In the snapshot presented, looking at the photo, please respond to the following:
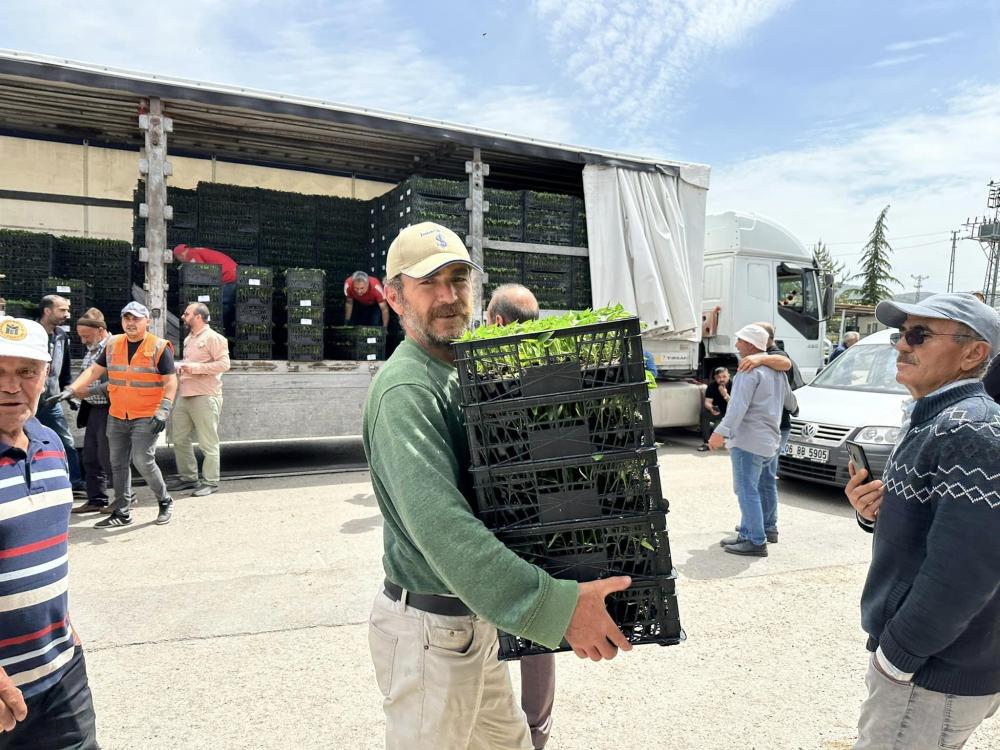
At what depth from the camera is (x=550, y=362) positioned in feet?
5.14

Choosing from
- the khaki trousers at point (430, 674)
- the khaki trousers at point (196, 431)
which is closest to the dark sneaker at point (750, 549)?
the khaki trousers at point (430, 674)

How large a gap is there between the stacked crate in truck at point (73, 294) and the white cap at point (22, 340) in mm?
6751

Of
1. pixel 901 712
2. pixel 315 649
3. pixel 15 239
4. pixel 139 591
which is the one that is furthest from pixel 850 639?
pixel 15 239

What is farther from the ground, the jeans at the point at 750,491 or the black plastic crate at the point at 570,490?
the black plastic crate at the point at 570,490

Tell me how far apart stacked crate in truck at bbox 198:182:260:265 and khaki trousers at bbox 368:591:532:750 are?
9258mm

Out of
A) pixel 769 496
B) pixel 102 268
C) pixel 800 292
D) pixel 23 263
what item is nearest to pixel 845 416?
pixel 769 496

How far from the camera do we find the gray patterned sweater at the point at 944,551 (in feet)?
5.27

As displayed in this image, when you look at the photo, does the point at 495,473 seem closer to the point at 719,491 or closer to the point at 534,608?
the point at 534,608

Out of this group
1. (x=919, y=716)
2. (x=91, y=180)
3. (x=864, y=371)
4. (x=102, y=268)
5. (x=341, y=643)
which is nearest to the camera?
(x=919, y=716)

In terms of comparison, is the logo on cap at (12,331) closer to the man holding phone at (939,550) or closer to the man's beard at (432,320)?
the man's beard at (432,320)

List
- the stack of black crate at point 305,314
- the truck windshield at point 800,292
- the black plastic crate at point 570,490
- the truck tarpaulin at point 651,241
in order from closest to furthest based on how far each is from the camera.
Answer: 1. the black plastic crate at point 570,490
2. the stack of black crate at point 305,314
3. the truck tarpaulin at point 651,241
4. the truck windshield at point 800,292

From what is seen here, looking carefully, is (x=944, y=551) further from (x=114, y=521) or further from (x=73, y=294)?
(x=73, y=294)

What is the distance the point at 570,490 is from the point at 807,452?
6.58 meters

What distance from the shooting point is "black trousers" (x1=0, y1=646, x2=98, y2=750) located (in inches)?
69.2
